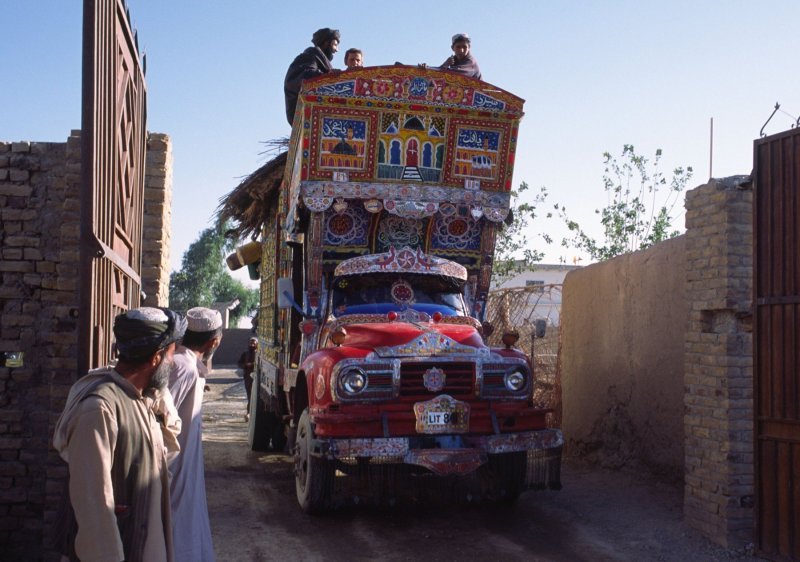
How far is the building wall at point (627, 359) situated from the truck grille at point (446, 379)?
2.46 metres

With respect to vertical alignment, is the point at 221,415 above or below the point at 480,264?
below

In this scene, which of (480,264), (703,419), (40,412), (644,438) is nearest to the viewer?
(40,412)

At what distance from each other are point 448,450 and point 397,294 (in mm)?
2146

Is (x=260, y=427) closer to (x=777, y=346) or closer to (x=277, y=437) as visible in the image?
(x=277, y=437)

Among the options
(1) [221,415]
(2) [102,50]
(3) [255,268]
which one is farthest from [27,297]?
(1) [221,415]

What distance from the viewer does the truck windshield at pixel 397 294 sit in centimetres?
820

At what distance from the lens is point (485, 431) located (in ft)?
22.7

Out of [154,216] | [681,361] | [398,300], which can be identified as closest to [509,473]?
[398,300]

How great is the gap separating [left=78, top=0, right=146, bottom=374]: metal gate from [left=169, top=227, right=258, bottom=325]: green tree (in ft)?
167

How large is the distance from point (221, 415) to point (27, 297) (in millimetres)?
11076

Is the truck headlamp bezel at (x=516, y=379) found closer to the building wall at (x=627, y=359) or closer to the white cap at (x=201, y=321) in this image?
the building wall at (x=627, y=359)

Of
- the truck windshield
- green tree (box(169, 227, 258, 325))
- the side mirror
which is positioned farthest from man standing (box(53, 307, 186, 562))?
green tree (box(169, 227, 258, 325))

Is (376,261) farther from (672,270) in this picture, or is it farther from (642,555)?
(642,555)

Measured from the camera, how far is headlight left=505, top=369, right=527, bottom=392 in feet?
23.4
